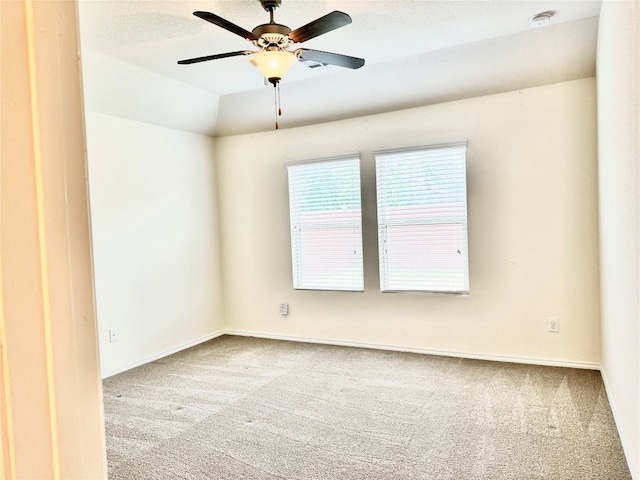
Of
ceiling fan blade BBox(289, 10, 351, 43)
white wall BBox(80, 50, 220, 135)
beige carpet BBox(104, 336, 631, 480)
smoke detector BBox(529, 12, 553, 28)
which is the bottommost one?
beige carpet BBox(104, 336, 631, 480)

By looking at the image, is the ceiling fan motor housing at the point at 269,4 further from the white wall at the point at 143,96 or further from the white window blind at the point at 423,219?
the white window blind at the point at 423,219

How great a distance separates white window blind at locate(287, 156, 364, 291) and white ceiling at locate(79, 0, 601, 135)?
0.59 m

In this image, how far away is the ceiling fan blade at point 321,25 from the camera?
2.37 metres

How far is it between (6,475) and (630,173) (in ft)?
8.47

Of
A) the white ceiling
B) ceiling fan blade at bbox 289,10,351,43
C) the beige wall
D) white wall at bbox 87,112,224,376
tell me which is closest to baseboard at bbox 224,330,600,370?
white wall at bbox 87,112,224,376

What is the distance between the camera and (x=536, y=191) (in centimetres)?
395

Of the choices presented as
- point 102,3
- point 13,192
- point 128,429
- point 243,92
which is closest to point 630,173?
point 13,192

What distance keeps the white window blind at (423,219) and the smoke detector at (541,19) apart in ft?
3.87

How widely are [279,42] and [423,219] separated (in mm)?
2357

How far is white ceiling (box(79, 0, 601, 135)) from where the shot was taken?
2.99 metres

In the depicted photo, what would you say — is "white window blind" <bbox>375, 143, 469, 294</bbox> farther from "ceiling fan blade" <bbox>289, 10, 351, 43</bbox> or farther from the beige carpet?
"ceiling fan blade" <bbox>289, 10, 351, 43</bbox>

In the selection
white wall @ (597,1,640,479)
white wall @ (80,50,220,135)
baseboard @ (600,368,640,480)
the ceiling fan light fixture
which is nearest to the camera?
white wall @ (597,1,640,479)

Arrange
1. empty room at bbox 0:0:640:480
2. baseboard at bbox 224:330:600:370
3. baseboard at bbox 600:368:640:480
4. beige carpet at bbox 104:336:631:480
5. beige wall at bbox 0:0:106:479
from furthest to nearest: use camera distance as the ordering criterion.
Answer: baseboard at bbox 224:330:600:370
empty room at bbox 0:0:640:480
beige carpet at bbox 104:336:631:480
baseboard at bbox 600:368:640:480
beige wall at bbox 0:0:106:479

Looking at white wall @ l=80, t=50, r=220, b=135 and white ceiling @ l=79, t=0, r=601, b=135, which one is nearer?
white ceiling @ l=79, t=0, r=601, b=135
